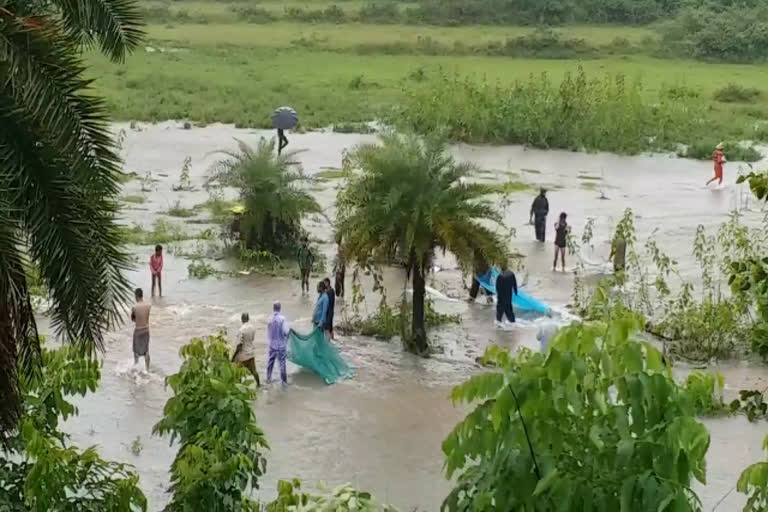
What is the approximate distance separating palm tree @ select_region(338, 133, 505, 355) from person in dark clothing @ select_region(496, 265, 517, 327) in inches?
49.0

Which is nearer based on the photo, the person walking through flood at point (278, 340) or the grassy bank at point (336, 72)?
the person walking through flood at point (278, 340)

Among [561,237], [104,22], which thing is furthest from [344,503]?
[561,237]

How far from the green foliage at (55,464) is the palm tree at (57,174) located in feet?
1.47

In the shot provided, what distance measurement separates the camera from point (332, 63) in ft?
167

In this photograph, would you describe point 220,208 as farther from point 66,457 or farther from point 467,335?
point 66,457

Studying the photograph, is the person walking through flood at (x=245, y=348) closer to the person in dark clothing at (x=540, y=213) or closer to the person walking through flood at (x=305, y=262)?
the person walking through flood at (x=305, y=262)

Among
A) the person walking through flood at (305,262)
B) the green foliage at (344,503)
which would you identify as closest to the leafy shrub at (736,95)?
the person walking through flood at (305,262)

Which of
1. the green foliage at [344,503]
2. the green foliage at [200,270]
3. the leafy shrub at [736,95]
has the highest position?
the leafy shrub at [736,95]

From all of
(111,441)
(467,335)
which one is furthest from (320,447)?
(467,335)

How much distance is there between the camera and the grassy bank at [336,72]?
131ft

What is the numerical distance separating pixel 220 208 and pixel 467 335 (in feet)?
28.9

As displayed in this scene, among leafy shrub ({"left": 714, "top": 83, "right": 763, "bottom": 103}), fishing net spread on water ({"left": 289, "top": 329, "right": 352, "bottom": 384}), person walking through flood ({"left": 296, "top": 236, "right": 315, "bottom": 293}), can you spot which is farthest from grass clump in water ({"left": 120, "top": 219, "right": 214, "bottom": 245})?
leafy shrub ({"left": 714, "top": 83, "right": 763, "bottom": 103})

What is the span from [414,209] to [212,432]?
8458mm

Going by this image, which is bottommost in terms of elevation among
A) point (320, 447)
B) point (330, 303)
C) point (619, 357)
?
point (320, 447)
